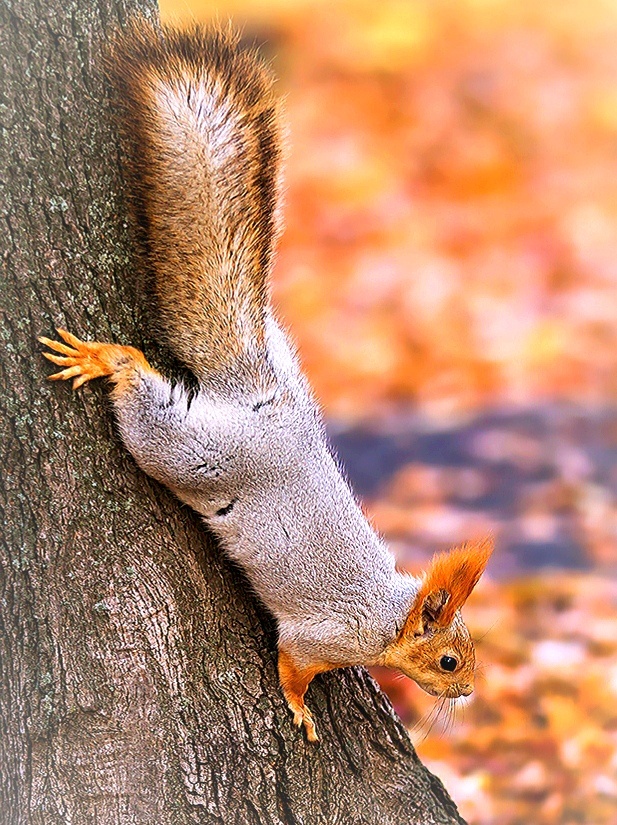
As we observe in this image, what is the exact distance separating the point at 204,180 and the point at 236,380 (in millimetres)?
260

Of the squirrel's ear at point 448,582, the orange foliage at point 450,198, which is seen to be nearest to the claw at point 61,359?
the squirrel's ear at point 448,582

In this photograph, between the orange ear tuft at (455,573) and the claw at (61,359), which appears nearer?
the claw at (61,359)

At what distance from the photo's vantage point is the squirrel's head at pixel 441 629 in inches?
57.7

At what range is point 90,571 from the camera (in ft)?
4.07

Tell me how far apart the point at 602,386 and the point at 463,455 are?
568 millimetres

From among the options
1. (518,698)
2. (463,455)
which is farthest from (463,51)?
(518,698)

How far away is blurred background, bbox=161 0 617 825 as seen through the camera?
299 cm

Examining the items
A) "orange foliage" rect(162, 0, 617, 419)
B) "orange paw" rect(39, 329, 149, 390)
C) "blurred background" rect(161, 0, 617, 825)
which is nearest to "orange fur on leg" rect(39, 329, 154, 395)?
"orange paw" rect(39, 329, 149, 390)

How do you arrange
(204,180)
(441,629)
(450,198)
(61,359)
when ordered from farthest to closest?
1. (450,198)
2. (441,629)
3. (204,180)
4. (61,359)

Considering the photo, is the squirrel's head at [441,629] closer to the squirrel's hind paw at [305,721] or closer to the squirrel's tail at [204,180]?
the squirrel's hind paw at [305,721]

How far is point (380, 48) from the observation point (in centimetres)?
393

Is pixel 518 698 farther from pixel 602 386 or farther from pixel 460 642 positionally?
pixel 602 386

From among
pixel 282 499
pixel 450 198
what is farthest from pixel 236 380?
pixel 450 198

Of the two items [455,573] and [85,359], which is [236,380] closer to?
[85,359]
